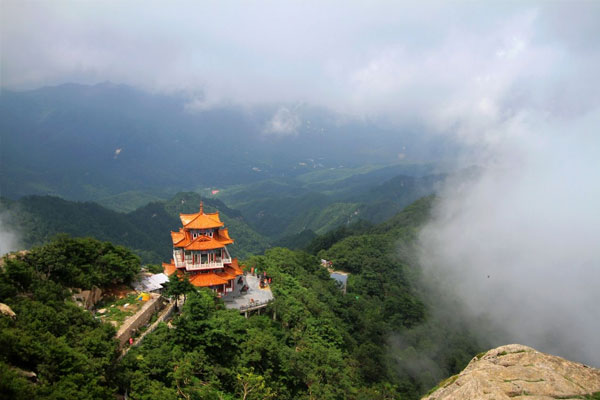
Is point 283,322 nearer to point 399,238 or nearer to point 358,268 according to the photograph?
point 358,268

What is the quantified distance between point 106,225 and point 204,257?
376 feet

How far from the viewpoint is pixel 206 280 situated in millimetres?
33625

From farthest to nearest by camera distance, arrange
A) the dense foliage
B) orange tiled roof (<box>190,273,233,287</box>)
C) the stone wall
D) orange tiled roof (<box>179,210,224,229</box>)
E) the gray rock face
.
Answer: orange tiled roof (<box>179,210,224,229</box>) → orange tiled roof (<box>190,273,233,287</box>) → the stone wall → the dense foliage → the gray rock face

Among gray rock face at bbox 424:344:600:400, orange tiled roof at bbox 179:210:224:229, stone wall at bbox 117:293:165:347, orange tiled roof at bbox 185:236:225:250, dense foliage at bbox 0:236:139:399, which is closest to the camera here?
gray rock face at bbox 424:344:600:400

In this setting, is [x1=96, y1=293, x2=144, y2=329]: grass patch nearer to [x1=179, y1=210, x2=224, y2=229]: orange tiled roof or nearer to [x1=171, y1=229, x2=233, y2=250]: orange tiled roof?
[x1=171, y1=229, x2=233, y2=250]: orange tiled roof

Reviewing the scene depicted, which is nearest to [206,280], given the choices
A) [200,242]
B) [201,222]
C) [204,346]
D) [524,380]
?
[200,242]

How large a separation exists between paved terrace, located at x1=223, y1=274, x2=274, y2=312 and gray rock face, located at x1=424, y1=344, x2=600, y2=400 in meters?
21.5

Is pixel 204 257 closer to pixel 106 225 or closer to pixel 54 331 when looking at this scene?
pixel 54 331

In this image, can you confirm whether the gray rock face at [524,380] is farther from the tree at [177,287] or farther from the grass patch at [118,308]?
the grass patch at [118,308]

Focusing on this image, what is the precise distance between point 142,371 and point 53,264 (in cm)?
1196

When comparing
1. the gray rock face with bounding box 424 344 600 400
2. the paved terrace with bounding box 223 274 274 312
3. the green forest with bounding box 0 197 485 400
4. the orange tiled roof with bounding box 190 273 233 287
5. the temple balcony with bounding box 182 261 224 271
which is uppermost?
the temple balcony with bounding box 182 261 224 271

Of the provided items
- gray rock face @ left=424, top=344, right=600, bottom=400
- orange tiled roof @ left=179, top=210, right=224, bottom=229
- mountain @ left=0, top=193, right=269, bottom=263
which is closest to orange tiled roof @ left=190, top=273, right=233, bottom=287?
orange tiled roof @ left=179, top=210, right=224, bottom=229

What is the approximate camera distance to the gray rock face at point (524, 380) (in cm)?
1234

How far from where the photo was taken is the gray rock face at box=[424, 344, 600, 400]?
12.3m
